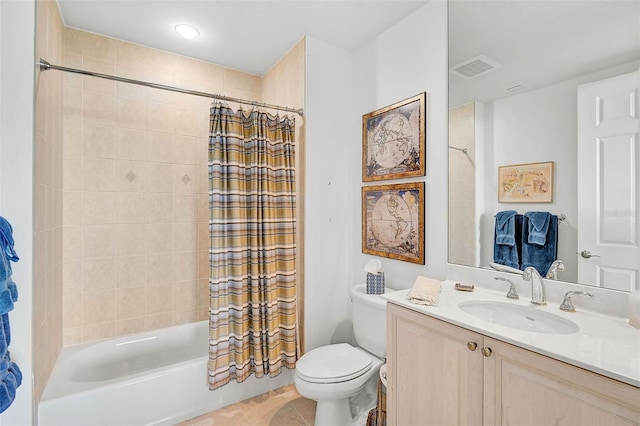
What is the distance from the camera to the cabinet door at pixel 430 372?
110 cm

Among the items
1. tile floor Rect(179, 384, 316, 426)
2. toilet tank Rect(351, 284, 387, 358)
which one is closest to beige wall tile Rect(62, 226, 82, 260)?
tile floor Rect(179, 384, 316, 426)

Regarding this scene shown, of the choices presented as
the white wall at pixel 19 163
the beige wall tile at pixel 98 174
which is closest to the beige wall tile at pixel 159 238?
the beige wall tile at pixel 98 174

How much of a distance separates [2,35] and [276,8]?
1.35m

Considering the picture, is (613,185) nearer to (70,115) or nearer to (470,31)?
(470,31)

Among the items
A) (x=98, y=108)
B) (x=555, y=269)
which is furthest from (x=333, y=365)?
(x=98, y=108)

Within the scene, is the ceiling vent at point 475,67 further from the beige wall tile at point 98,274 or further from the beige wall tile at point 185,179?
the beige wall tile at point 98,274

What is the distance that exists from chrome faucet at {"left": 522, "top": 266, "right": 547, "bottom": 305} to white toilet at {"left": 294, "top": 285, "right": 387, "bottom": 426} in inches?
29.4

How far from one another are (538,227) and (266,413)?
1.90m

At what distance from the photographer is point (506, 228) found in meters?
1.53

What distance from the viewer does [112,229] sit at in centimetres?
225

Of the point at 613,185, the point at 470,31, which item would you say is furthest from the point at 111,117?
the point at 613,185

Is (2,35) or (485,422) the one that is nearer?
(485,422)

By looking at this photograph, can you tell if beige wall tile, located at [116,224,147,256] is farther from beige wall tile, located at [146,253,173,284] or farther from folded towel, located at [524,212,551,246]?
folded towel, located at [524,212,551,246]

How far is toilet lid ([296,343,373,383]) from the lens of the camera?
1677 mm
